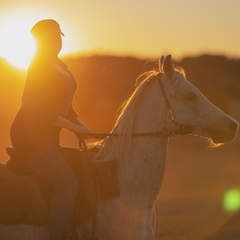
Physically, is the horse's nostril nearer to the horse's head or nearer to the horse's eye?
the horse's head

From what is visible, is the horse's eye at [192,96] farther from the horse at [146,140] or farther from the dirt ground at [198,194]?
the dirt ground at [198,194]

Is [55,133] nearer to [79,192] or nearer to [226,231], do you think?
[79,192]

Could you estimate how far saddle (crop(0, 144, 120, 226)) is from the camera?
873cm

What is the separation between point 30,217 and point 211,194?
16.7 metres

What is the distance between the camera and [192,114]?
28.9 ft

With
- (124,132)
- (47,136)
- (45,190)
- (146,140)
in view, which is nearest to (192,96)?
(146,140)

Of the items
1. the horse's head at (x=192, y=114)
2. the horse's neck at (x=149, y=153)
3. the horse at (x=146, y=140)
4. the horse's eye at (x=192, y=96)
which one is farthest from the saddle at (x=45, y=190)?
the horse's eye at (x=192, y=96)

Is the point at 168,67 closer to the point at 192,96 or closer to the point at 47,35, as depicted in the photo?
the point at 192,96

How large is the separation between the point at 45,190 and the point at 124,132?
3.69ft

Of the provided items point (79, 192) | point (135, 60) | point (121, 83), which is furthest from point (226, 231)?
point (135, 60)

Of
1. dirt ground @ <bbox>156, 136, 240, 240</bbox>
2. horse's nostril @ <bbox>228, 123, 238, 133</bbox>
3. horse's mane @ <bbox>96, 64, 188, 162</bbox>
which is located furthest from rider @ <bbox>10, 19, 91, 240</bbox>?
dirt ground @ <bbox>156, 136, 240, 240</bbox>

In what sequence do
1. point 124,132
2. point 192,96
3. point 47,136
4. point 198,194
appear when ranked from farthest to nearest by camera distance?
point 198,194, point 124,132, point 192,96, point 47,136

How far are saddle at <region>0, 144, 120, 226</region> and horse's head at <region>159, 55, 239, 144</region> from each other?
0.91 m

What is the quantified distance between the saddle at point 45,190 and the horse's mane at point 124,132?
0.14 m
